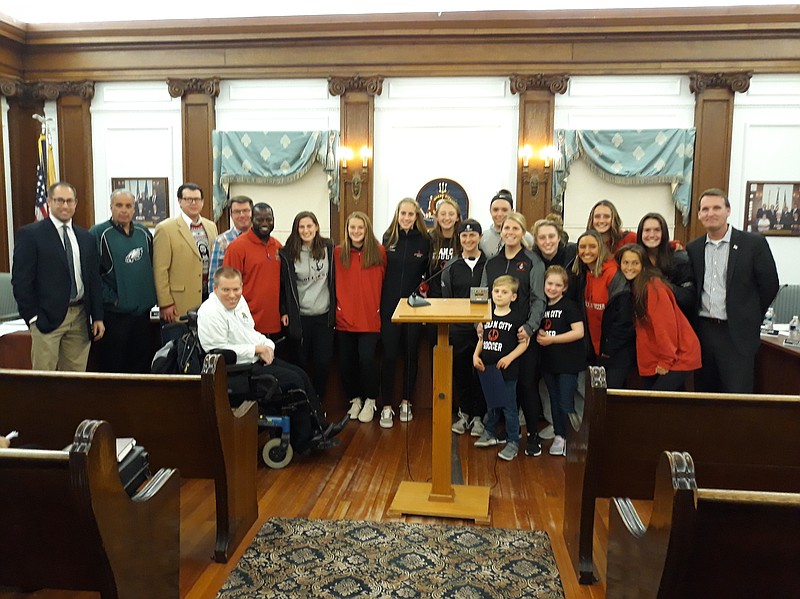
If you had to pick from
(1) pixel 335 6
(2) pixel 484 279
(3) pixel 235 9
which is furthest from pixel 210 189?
(2) pixel 484 279

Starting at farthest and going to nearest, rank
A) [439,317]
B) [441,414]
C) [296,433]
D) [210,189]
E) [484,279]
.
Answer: [210,189] < [484,279] < [296,433] < [441,414] < [439,317]

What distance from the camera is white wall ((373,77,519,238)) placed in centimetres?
778

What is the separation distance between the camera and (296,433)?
154 inches

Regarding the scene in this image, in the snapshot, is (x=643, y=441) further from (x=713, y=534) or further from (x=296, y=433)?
(x=296, y=433)

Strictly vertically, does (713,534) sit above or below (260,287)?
below

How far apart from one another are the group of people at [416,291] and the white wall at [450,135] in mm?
3209

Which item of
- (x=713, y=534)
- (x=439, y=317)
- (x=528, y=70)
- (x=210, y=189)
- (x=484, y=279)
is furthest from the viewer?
(x=210, y=189)

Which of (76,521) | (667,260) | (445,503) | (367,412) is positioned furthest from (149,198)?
(76,521)

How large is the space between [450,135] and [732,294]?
4.79 meters

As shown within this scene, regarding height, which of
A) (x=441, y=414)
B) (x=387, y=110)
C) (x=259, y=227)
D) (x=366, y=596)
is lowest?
(x=366, y=596)

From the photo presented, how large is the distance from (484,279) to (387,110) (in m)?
4.38

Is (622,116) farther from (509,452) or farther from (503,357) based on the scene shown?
(509,452)

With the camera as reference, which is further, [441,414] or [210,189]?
[210,189]

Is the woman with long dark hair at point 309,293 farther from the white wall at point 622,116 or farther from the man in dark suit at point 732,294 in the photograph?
the white wall at point 622,116
